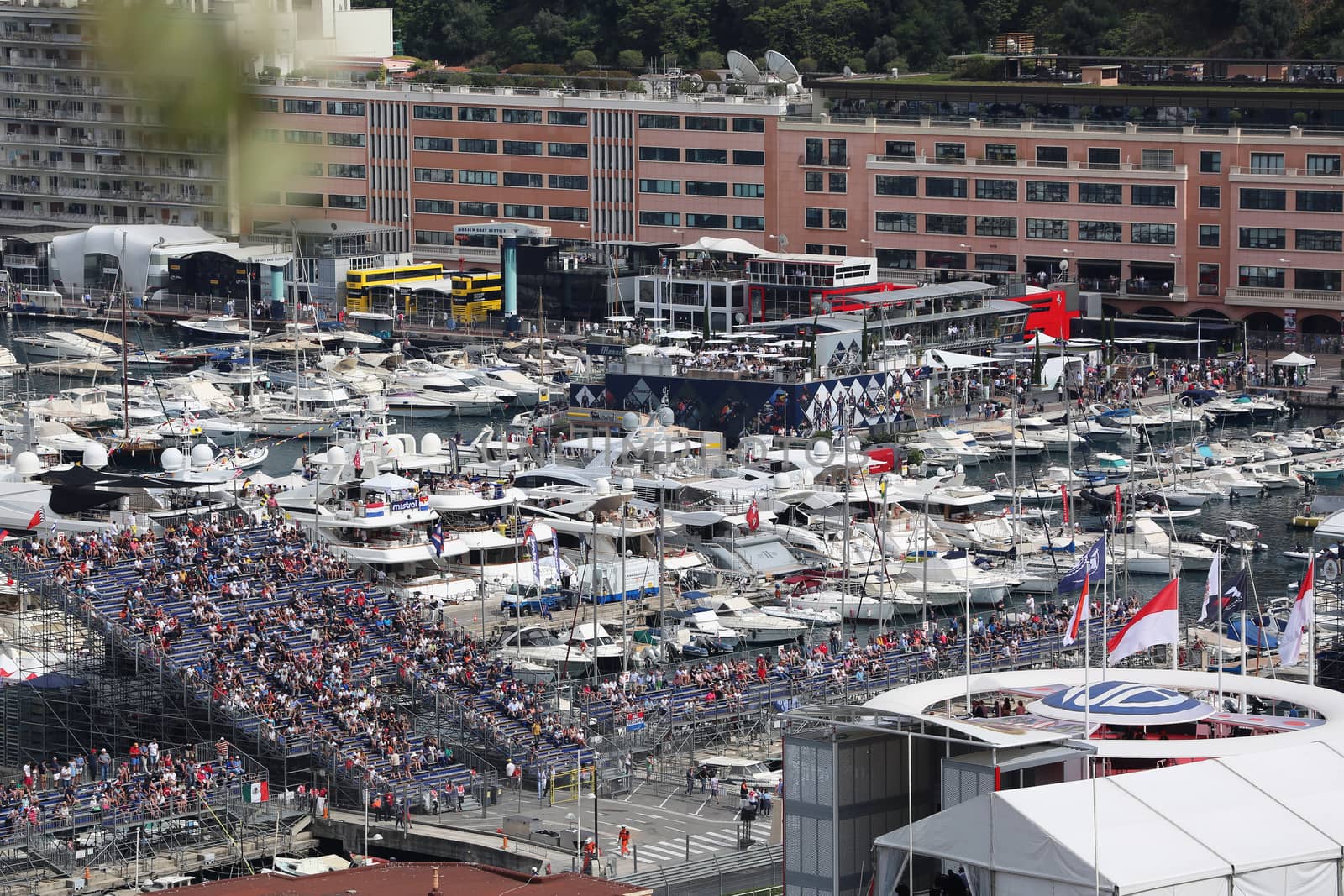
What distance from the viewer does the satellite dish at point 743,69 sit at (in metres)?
94.6

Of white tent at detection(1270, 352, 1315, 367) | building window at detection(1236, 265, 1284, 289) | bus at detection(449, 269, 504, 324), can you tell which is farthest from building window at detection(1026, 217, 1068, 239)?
bus at detection(449, 269, 504, 324)

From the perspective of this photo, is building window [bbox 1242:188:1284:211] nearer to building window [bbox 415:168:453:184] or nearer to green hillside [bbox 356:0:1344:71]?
green hillside [bbox 356:0:1344:71]

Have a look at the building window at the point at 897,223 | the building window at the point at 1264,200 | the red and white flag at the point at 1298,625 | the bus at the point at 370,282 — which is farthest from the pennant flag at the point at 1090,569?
the bus at the point at 370,282

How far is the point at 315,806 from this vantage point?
34250mm

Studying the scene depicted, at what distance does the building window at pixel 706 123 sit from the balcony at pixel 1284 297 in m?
20.3

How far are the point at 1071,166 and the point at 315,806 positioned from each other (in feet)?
187

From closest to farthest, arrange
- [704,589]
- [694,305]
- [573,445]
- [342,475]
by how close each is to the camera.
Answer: [704,589] → [342,475] → [573,445] → [694,305]

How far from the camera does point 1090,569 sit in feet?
124

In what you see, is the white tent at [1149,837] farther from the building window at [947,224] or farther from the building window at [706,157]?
the building window at [706,157]

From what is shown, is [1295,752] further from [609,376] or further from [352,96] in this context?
[352,96]

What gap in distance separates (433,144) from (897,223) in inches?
788

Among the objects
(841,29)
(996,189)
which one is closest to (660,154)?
(996,189)

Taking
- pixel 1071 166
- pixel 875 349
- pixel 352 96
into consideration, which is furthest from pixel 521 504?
pixel 352 96

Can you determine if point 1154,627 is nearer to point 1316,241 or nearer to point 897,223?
point 1316,241
